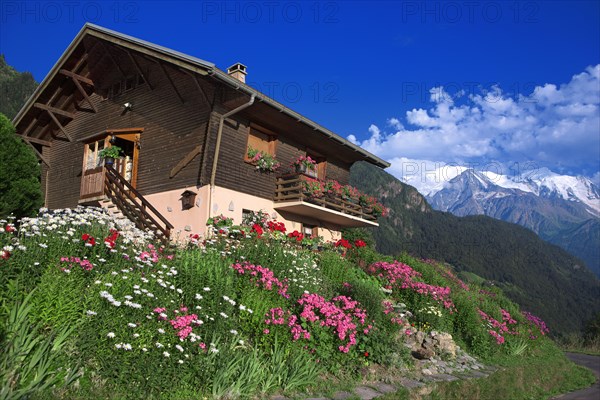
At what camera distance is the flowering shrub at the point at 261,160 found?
16.0 metres

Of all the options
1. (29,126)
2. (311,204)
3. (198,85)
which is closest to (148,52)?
(198,85)

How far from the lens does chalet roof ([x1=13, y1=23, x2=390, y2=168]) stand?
1339 centimetres

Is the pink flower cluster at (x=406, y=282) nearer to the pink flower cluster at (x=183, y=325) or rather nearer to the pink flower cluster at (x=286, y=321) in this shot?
the pink flower cluster at (x=286, y=321)

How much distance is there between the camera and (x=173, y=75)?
1584 centimetres

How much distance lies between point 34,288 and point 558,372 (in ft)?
43.9

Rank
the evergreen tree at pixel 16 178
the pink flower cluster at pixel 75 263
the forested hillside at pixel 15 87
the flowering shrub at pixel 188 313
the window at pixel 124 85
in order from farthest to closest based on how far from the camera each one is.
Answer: the forested hillside at pixel 15 87 → the window at pixel 124 85 → the evergreen tree at pixel 16 178 → the pink flower cluster at pixel 75 263 → the flowering shrub at pixel 188 313

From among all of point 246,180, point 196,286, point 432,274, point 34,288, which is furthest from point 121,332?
point 432,274

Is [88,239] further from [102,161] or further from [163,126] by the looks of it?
[102,161]

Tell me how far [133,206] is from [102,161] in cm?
381

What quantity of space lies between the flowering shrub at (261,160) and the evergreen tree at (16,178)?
20.8ft

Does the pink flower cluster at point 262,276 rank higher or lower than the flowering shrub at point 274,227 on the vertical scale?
lower

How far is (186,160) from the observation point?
591 inches

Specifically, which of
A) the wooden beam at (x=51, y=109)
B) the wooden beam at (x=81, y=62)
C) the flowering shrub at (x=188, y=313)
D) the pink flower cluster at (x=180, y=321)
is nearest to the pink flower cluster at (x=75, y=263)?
the flowering shrub at (x=188, y=313)

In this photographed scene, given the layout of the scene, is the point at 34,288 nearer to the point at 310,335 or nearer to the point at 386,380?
the point at 310,335
